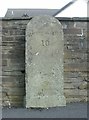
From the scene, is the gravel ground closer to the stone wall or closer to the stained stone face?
the stained stone face

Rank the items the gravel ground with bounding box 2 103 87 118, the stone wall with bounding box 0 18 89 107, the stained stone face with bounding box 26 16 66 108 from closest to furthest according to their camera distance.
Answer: the gravel ground with bounding box 2 103 87 118
the stained stone face with bounding box 26 16 66 108
the stone wall with bounding box 0 18 89 107

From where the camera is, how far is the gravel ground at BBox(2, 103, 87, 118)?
18.9ft

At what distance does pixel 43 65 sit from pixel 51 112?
3.00ft

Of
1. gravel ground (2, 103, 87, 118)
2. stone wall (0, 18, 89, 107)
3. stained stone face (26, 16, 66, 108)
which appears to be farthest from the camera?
stone wall (0, 18, 89, 107)

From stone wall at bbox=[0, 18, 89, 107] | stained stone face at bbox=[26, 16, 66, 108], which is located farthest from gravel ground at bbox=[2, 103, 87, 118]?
stone wall at bbox=[0, 18, 89, 107]

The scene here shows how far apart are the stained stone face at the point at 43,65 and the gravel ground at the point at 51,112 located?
189 mm

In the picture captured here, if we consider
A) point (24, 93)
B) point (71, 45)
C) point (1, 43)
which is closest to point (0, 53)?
point (1, 43)

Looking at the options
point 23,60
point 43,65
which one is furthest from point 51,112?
point 23,60

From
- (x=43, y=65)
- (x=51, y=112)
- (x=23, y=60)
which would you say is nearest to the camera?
(x=51, y=112)

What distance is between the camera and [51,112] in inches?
239

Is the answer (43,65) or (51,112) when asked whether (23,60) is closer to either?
(43,65)

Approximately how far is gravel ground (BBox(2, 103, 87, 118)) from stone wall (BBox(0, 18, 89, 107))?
1.34 feet

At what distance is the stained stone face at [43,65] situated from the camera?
21.4 feet

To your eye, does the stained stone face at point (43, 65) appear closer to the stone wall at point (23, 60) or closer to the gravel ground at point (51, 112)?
the gravel ground at point (51, 112)
